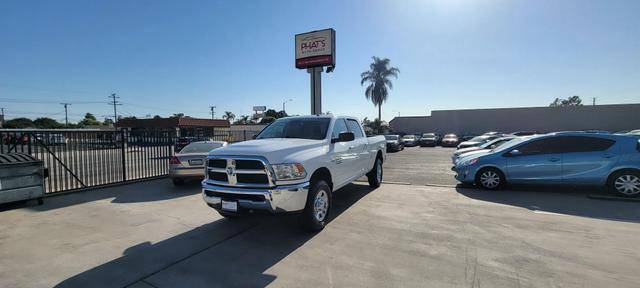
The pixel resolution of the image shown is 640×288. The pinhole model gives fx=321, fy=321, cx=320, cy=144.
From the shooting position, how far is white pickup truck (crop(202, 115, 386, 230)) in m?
4.52

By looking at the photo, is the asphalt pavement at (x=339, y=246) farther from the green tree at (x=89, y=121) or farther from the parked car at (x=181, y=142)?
the green tree at (x=89, y=121)

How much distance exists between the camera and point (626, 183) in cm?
711

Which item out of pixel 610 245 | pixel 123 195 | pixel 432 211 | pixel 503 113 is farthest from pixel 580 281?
pixel 503 113

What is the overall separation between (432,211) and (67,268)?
5.80 meters

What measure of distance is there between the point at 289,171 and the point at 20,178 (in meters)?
5.97

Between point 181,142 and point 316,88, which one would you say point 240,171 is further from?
point 316,88

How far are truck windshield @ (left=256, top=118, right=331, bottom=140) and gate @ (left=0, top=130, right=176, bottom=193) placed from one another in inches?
213

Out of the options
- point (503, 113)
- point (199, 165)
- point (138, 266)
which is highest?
point (503, 113)

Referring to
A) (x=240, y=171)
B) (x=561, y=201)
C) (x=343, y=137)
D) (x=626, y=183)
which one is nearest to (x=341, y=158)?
(x=343, y=137)

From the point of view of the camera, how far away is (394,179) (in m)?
10.4

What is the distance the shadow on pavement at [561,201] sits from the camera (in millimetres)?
5926

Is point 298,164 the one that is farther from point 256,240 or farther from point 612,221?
point 612,221

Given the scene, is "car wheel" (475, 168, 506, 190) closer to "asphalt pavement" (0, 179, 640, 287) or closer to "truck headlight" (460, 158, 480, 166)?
"truck headlight" (460, 158, 480, 166)

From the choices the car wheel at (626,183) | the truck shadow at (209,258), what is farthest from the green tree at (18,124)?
the car wheel at (626,183)
